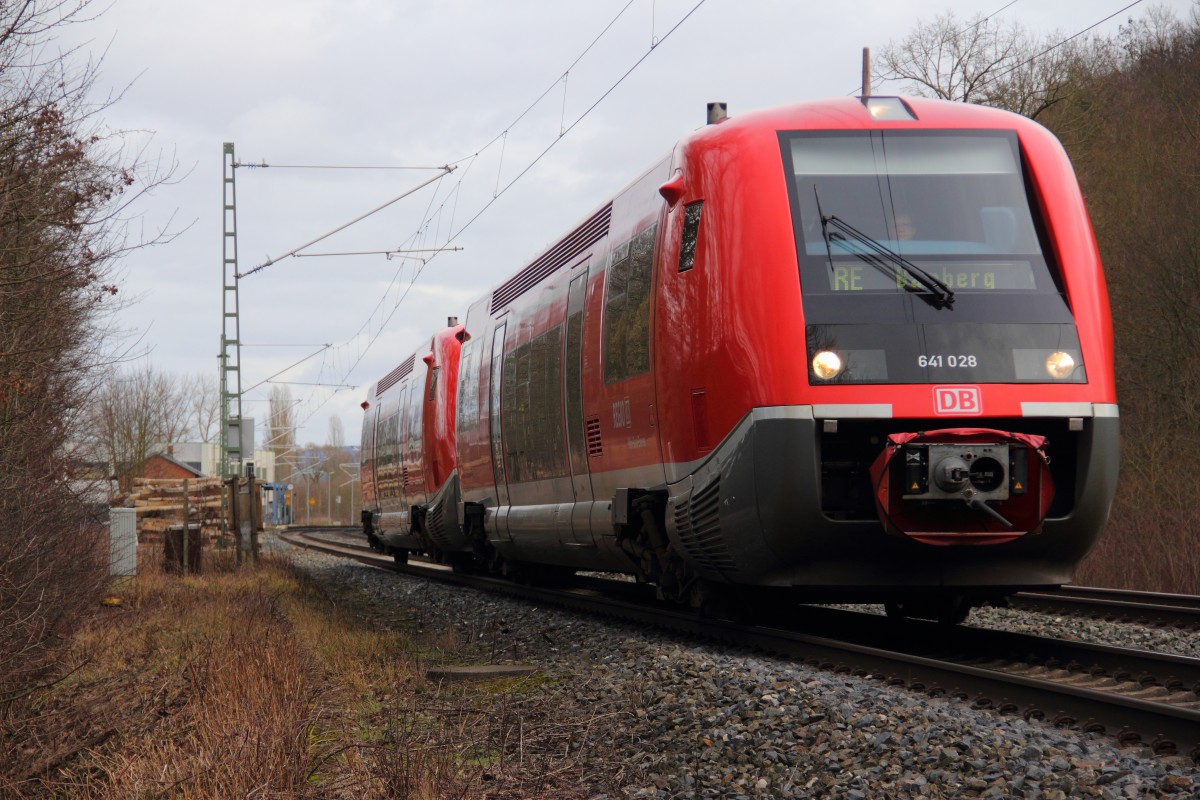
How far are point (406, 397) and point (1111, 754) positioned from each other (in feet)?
61.3

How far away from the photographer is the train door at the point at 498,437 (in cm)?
1451

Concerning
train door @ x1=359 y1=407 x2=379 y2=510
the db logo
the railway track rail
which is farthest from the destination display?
train door @ x1=359 y1=407 x2=379 y2=510

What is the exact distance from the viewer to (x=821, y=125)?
850 centimetres

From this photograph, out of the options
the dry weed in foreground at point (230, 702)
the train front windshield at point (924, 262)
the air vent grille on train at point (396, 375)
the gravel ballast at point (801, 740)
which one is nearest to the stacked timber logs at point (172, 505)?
the air vent grille on train at point (396, 375)

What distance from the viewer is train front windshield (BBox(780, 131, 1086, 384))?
7.67m

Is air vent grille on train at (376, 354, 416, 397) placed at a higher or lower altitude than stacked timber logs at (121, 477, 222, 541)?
higher

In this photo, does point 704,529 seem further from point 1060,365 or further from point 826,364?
point 1060,365

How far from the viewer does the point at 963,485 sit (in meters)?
7.29

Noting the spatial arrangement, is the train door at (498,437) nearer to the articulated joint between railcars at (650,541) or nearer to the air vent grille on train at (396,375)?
the articulated joint between railcars at (650,541)

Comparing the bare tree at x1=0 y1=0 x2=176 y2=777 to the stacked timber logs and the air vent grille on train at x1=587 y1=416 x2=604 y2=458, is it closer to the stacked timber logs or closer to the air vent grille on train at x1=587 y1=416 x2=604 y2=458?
the air vent grille on train at x1=587 y1=416 x2=604 y2=458

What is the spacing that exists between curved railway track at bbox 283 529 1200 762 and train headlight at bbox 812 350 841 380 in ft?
5.32

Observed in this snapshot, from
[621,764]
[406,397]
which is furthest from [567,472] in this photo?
[406,397]

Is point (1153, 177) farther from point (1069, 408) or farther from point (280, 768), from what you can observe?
point (280, 768)

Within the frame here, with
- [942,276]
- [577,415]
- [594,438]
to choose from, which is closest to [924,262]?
[942,276]
